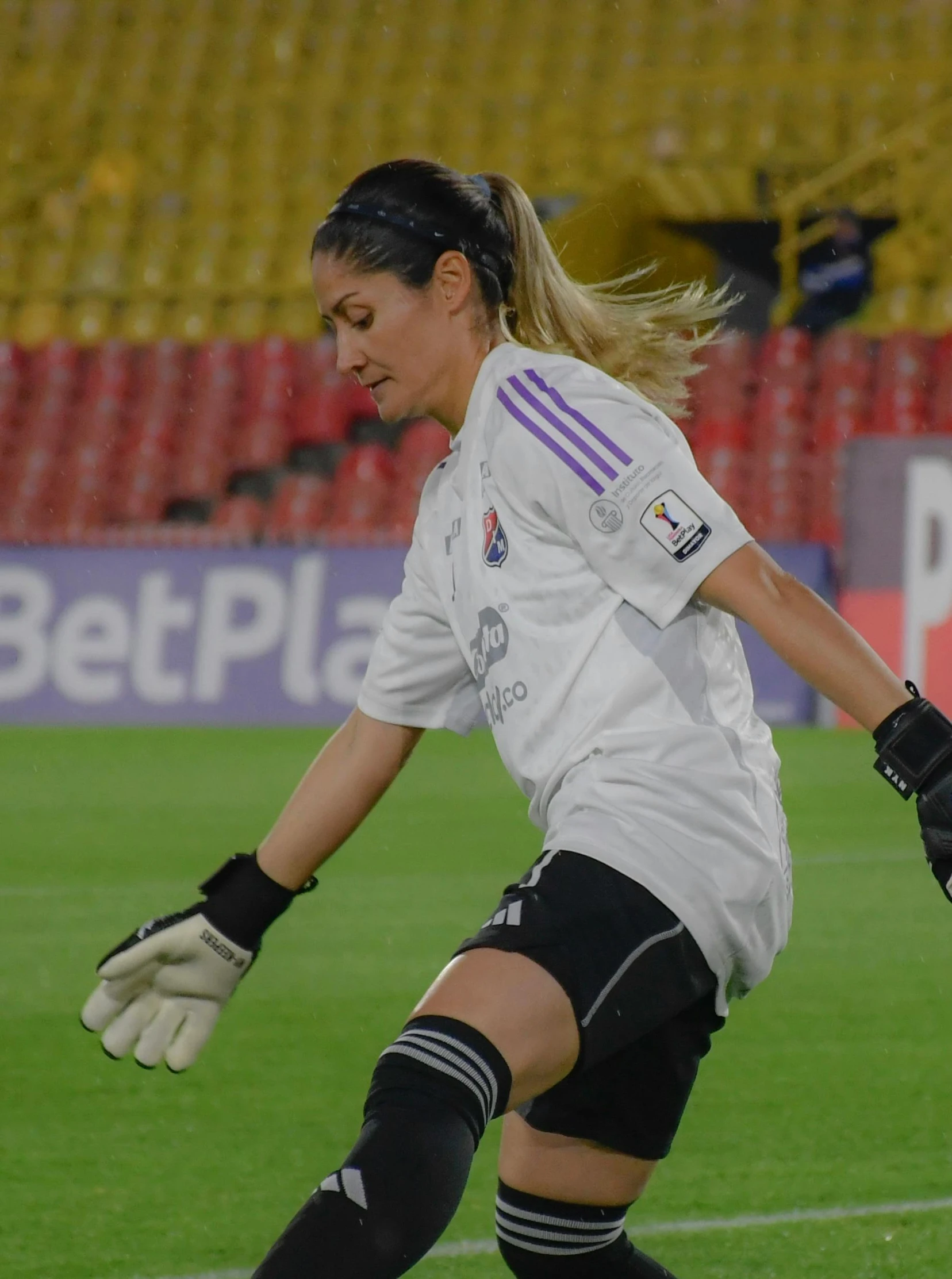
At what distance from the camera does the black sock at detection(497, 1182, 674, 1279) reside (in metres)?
2.60

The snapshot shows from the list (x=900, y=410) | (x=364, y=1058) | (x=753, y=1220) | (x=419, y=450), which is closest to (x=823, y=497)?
(x=900, y=410)

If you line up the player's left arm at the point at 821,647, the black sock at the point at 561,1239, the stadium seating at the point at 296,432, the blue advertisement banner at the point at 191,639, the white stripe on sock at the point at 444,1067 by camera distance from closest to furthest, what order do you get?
the white stripe on sock at the point at 444,1067 → the player's left arm at the point at 821,647 → the black sock at the point at 561,1239 → the blue advertisement banner at the point at 191,639 → the stadium seating at the point at 296,432

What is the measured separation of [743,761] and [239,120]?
19.5 m

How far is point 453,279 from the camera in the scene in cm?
256

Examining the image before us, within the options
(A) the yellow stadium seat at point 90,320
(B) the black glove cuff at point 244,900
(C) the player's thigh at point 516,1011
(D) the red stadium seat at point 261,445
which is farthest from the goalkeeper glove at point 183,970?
(A) the yellow stadium seat at point 90,320

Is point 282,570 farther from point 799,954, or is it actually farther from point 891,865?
point 799,954

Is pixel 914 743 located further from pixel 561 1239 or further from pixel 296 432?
pixel 296 432

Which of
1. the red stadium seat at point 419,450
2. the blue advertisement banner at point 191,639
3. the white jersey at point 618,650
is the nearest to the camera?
the white jersey at point 618,650

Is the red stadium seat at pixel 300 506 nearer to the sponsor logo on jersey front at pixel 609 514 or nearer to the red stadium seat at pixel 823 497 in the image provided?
the red stadium seat at pixel 823 497

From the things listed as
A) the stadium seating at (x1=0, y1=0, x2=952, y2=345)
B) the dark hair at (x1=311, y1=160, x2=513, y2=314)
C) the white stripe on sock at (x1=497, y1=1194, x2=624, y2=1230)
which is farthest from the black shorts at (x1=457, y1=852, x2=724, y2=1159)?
the stadium seating at (x1=0, y1=0, x2=952, y2=345)

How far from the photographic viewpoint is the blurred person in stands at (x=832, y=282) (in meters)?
16.8

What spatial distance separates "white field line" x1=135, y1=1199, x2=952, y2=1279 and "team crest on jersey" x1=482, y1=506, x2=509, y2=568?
1535 mm

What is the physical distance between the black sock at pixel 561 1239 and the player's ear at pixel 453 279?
120 cm

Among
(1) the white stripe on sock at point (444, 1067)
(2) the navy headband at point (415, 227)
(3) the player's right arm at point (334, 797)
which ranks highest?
(2) the navy headband at point (415, 227)
